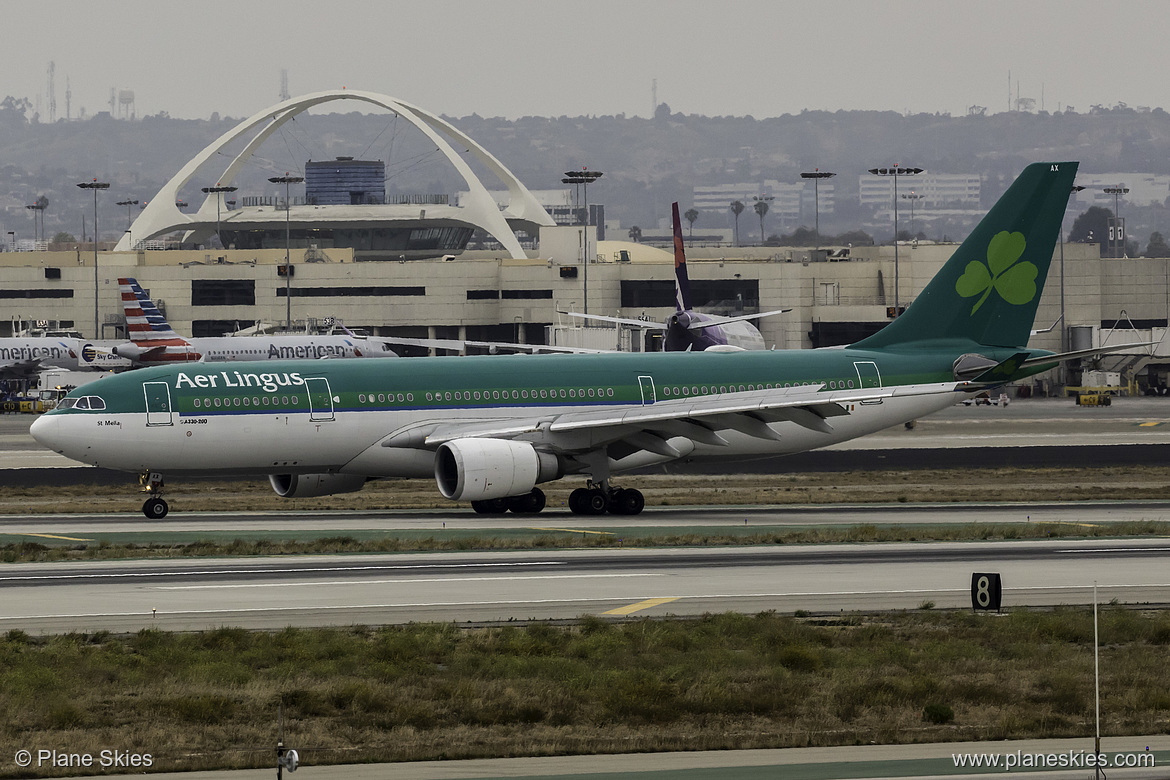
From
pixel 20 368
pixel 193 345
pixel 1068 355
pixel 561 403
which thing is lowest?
pixel 561 403

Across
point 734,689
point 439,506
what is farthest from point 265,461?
point 734,689

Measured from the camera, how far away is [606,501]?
4753 centimetres

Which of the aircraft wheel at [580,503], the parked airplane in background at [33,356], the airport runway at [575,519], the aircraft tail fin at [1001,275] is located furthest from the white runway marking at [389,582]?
the parked airplane in background at [33,356]

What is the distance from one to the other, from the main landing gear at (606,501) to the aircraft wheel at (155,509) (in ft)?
40.9

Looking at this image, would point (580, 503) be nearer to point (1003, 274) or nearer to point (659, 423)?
point (659, 423)

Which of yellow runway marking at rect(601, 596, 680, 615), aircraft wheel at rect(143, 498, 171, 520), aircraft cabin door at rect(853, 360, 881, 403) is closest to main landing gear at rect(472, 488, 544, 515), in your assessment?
aircraft wheel at rect(143, 498, 171, 520)

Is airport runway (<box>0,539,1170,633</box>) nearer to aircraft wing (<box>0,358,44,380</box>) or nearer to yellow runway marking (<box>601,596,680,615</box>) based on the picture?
yellow runway marking (<box>601,596,680,615</box>)

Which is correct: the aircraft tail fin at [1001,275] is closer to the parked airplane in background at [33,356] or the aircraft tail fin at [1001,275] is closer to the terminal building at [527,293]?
the terminal building at [527,293]

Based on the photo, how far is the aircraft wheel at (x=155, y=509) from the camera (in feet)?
150

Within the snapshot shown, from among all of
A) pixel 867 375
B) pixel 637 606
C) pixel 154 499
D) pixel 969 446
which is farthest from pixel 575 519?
pixel 969 446

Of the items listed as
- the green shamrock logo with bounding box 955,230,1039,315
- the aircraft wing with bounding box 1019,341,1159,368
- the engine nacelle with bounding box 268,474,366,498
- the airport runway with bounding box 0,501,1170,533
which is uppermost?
the green shamrock logo with bounding box 955,230,1039,315

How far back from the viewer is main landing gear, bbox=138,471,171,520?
4578 cm

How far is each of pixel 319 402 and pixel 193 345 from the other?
2939 inches

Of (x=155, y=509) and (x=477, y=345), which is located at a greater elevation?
(x=477, y=345)
